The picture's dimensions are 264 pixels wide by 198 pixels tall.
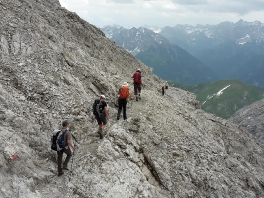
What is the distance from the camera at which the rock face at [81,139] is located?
15.4 meters

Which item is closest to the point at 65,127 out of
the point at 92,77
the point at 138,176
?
the point at 138,176

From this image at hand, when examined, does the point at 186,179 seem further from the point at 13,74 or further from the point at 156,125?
the point at 13,74

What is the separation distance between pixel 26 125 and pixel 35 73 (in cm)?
599

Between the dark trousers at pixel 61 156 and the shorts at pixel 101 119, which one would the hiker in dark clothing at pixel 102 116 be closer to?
the shorts at pixel 101 119

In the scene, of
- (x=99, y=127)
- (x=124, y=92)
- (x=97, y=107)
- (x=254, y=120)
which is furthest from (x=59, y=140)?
(x=254, y=120)

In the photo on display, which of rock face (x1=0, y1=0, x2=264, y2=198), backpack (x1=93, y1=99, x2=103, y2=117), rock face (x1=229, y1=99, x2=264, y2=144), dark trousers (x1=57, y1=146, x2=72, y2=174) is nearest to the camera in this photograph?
dark trousers (x1=57, y1=146, x2=72, y2=174)

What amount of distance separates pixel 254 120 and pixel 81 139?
13877cm

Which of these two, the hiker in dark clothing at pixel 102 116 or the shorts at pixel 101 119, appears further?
the shorts at pixel 101 119

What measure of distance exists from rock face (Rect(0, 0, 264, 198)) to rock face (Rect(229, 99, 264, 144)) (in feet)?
370

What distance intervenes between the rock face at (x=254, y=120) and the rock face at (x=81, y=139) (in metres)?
113

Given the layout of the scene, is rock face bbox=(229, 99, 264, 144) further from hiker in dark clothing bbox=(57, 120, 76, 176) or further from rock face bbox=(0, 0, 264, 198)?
hiker in dark clothing bbox=(57, 120, 76, 176)

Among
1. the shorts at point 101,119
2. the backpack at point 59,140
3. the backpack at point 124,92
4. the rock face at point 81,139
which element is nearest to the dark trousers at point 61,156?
the backpack at point 59,140

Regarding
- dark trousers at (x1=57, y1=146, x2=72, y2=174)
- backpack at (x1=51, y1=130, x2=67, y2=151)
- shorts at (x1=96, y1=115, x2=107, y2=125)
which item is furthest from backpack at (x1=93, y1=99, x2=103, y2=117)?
backpack at (x1=51, y1=130, x2=67, y2=151)

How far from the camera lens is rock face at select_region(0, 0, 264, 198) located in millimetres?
15414
